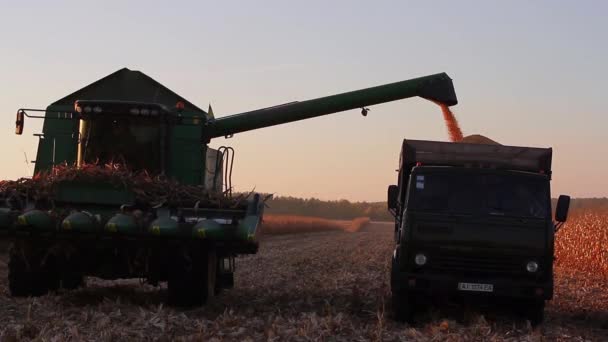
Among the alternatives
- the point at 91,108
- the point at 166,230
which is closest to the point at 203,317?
the point at 166,230

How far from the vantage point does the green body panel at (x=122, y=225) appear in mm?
10519

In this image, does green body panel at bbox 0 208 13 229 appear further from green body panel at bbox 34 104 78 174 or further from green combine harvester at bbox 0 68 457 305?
green body panel at bbox 34 104 78 174

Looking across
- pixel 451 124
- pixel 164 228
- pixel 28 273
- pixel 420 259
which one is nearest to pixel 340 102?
pixel 451 124

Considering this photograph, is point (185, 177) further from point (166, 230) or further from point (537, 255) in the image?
point (537, 255)

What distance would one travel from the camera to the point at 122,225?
10547 millimetres

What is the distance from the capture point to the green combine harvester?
35.1 feet

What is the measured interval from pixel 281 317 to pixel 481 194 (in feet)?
10.9

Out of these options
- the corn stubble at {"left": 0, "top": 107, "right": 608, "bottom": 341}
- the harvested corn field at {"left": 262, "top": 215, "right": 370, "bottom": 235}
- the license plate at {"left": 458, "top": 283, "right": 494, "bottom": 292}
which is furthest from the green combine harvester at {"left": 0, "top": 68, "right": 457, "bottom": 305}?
the harvested corn field at {"left": 262, "top": 215, "right": 370, "bottom": 235}

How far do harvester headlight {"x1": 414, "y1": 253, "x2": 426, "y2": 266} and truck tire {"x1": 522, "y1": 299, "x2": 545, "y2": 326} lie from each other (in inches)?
64.6

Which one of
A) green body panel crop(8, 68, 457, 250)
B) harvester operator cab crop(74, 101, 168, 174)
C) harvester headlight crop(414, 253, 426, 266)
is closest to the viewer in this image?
green body panel crop(8, 68, 457, 250)

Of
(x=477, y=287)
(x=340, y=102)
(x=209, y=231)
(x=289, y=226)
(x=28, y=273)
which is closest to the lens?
(x=209, y=231)

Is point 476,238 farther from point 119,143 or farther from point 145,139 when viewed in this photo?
point 119,143

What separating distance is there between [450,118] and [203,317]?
28.3 feet

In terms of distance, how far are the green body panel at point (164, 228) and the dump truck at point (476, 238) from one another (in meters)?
3.01
